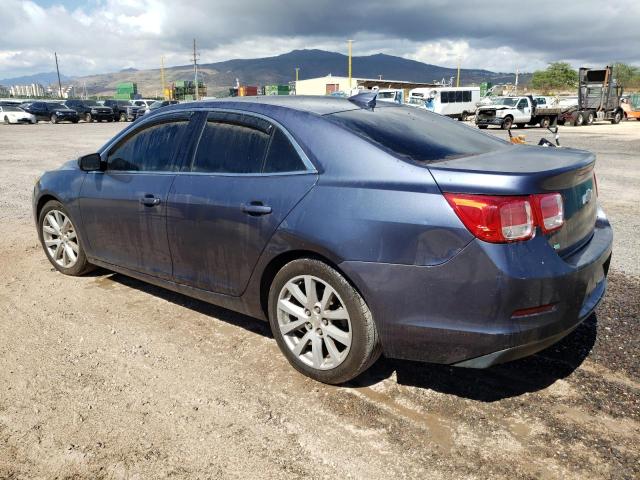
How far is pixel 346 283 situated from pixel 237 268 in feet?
2.70

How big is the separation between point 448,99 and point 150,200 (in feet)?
129

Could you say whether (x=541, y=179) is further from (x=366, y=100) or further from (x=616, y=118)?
(x=616, y=118)

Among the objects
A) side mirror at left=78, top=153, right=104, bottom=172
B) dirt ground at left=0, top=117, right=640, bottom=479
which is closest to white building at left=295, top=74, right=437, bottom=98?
side mirror at left=78, top=153, right=104, bottom=172

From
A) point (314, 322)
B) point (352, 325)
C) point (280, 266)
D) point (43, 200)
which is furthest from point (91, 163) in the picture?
point (352, 325)

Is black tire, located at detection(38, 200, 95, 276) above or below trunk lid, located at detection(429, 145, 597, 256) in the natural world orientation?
below

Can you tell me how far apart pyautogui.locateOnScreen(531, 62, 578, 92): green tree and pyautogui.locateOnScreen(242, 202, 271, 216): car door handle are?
10519 cm

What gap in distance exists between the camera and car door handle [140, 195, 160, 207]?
371cm

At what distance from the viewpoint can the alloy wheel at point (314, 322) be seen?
114 inches

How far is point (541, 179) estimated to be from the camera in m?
2.50

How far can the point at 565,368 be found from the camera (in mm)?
3199

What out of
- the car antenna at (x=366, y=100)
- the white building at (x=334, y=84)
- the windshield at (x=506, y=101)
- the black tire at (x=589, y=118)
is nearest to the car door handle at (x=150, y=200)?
the car antenna at (x=366, y=100)

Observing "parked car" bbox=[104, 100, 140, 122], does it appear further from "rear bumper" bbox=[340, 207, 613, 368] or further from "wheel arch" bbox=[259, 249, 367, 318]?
"rear bumper" bbox=[340, 207, 613, 368]

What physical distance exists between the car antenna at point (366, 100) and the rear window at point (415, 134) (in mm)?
64

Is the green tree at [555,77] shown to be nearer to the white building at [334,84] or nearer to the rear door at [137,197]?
the white building at [334,84]
